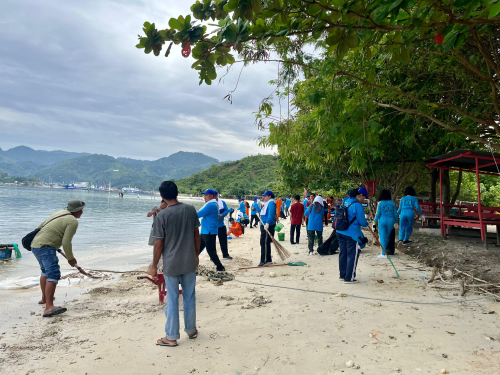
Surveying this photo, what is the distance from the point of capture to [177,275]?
3.56 metres

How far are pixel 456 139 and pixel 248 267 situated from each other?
6423mm

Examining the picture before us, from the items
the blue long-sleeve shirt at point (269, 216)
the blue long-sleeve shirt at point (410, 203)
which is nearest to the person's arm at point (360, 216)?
the blue long-sleeve shirt at point (269, 216)

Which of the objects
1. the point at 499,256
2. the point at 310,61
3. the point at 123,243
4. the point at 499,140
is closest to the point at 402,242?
the point at 499,256

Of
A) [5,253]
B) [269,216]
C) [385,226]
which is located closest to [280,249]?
[269,216]

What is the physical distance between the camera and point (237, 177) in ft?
334

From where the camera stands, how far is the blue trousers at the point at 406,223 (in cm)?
890

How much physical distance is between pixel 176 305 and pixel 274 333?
4.00 feet

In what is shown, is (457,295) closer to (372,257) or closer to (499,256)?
(499,256)

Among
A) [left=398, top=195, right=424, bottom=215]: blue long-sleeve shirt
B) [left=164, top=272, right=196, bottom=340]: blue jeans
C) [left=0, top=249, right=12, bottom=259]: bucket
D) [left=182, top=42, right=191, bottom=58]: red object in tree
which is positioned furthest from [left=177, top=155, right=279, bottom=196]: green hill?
[left=182, top=42, right=191, bottom=58]: red object in tree

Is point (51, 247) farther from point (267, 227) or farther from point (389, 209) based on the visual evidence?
point (389, 209)

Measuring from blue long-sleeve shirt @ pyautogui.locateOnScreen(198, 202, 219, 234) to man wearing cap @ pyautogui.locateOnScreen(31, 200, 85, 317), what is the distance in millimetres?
2589

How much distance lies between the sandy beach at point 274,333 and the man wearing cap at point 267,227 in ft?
6.34

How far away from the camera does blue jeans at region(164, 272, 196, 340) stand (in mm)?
3494

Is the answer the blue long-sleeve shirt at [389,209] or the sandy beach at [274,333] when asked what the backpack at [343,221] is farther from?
the blue long-sleeve shirt at [389,209]
